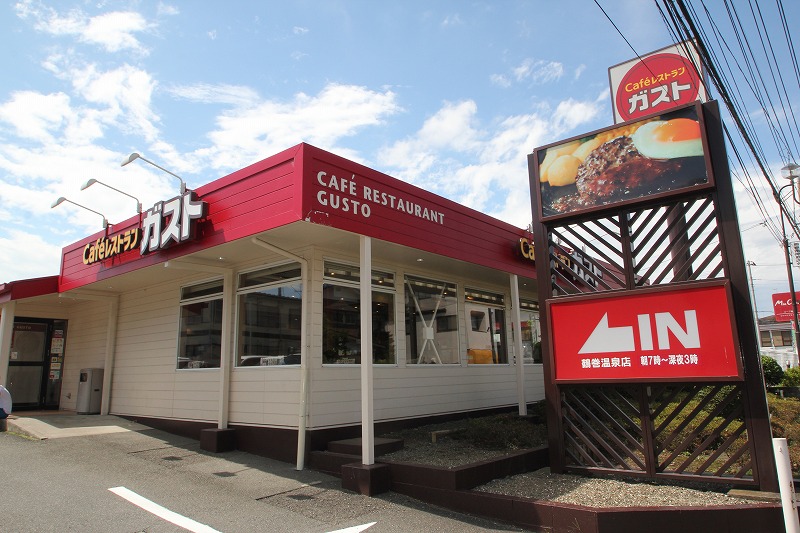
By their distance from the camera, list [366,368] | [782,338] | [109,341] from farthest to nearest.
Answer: [782,338] < [109,341] < [366,368]

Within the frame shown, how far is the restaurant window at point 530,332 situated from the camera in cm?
1349

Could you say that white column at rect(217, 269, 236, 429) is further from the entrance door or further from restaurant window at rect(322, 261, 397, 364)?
the entrance door

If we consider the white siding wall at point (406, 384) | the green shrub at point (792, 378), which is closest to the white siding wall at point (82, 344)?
the white siding wall at point (406, 384)

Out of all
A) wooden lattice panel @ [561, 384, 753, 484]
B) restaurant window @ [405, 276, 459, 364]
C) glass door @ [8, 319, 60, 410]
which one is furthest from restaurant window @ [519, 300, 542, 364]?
glass door @ [8, 319, 60, 410]

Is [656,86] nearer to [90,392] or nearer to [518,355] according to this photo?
[518,355]

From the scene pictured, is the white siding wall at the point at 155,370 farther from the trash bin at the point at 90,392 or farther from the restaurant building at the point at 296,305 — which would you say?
the trash bin at the point at 90,392

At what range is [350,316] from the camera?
8875mm

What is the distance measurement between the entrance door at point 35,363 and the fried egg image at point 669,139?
14.9 metres

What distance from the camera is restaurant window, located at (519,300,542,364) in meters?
13.5

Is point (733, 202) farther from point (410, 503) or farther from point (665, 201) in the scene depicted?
point (410, 503)

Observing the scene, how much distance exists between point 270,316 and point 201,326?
2.14 m

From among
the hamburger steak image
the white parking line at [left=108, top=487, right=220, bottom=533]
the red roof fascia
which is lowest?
the white parking line at [left=108, top=487, right=220, bottom=533]

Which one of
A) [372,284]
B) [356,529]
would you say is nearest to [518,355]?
[372,284]

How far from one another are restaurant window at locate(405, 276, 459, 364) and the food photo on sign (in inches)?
150
